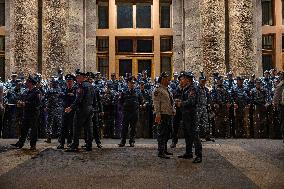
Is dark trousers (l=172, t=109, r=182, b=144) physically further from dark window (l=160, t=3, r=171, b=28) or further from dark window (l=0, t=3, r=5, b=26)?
dark window (l=0, t=3, r=5, b=26)

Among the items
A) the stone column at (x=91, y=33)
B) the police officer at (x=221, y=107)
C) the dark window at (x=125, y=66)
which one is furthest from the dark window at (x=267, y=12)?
the stone column at (x=91, y=33)

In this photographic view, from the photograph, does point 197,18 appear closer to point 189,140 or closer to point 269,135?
point 269,135

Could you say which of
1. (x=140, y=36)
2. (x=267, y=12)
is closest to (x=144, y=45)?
(x=140, y=36)

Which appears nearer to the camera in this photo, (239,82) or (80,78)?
(80,78)

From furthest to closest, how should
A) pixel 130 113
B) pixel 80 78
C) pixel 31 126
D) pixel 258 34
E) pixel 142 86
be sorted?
pixel 258 34 → pixel 142 86 → pixel 130 113 → pixel 31 126 → pixel 80 78

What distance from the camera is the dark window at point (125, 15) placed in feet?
59.1

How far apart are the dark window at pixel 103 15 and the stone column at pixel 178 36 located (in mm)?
2489

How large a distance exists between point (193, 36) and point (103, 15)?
3.41 metres

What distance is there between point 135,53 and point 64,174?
10.3 metres

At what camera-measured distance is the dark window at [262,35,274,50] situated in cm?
1773

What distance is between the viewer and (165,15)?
18047 mm

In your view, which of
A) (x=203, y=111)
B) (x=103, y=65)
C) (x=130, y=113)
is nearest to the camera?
(x=130, y=113)

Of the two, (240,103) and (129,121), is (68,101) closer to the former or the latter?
(129,121)

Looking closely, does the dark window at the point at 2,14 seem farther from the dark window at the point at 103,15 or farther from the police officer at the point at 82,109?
the police officer at the point at 82,109
